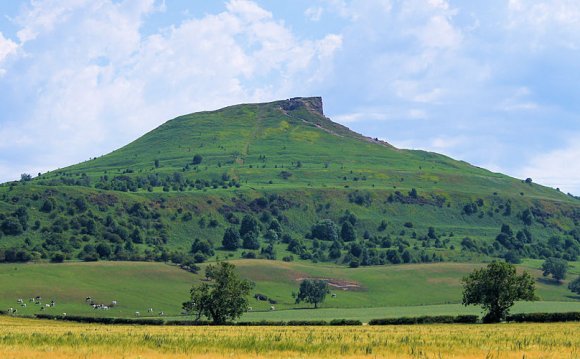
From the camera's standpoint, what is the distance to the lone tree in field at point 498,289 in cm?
12388

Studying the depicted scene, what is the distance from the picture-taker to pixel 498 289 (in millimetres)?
124562

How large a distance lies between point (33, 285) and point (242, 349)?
153 m

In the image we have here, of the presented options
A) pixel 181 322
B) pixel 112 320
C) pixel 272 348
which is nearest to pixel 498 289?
pixel 181 322

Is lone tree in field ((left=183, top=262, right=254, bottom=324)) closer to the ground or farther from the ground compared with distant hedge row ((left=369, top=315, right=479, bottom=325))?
farther from the ground

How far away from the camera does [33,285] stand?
189 m

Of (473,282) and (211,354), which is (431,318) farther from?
(211,354)

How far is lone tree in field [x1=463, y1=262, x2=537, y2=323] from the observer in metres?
124

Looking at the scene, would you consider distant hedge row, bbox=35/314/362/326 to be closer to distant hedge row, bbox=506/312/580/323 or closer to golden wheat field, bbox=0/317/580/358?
distant hedge row, bbox=506/312/580/323

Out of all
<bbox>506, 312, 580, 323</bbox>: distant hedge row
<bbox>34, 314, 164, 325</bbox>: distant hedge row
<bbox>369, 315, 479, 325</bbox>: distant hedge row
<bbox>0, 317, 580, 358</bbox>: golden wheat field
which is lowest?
<bbox>34, 314, 164, 325</bbox>: distant hedge row

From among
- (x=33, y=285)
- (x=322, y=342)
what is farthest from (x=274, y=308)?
(x=322, y=342)

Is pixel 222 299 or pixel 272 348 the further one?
pixel 222 299

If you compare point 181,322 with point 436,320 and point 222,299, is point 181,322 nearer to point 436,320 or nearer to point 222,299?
point 222,299

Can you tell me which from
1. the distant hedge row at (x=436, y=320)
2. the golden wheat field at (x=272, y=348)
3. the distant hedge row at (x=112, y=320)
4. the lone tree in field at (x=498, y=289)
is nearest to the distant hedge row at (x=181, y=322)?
the distant hedge row at (x=112, y=320)

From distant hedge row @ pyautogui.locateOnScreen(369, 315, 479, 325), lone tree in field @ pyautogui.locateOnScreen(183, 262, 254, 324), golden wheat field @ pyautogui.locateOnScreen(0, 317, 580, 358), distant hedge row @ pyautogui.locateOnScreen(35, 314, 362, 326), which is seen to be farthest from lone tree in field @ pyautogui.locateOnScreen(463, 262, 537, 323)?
golden wheat field @ pyautogui.locateOnScreen(0, 317, 580, 358)
